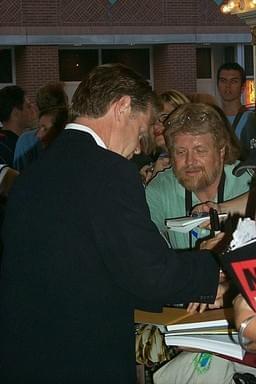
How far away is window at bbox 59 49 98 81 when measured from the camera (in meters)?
20.9

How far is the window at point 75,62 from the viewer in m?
20.9

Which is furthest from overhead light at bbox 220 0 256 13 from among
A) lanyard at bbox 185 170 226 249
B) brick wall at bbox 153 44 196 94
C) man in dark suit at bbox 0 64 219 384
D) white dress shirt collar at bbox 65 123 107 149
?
brick wall at bbox 153 44 196 94

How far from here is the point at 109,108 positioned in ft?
8.09

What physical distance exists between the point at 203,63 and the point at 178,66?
1394 mm

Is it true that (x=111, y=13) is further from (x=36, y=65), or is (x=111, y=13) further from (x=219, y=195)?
(x=219, y=195)

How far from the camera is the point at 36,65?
64.7 ft

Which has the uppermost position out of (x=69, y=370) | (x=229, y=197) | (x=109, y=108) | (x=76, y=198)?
(x=109, y=108)

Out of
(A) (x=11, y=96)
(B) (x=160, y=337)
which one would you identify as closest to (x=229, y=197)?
(B) (x=160, y=337)

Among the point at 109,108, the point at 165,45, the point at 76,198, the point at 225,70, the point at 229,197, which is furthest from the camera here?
the point at 165,45

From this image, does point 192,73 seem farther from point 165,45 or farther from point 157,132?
point 157,132

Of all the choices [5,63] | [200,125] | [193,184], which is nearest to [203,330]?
[193,184]

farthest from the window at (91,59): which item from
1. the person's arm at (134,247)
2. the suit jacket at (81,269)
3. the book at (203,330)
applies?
the person's arm at (134,247)

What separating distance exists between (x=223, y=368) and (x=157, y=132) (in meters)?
1.85

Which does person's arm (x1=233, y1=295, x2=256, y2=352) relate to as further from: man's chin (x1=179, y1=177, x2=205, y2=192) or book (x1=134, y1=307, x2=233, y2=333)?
man's chin (x1=179, y1=177, x2=205, y2=192)
